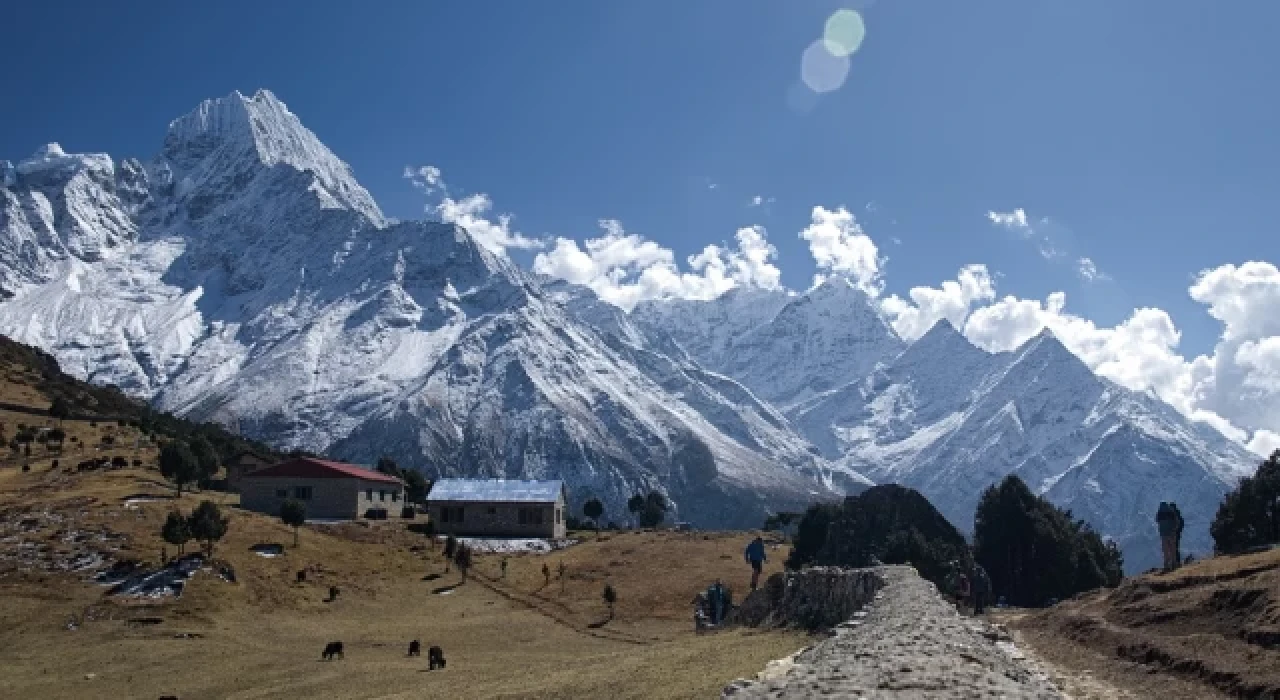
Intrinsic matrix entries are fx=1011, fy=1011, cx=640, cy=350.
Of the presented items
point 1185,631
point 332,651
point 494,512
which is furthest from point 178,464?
point 1185,631

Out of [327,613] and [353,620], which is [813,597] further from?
[327,613]

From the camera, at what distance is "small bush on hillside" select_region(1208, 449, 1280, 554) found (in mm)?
81750

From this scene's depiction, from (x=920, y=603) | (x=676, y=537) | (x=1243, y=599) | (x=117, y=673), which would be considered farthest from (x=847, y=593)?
(x=676, y=537)

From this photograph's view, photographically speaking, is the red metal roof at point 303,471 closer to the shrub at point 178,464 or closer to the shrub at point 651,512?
the shrub at point 178,464

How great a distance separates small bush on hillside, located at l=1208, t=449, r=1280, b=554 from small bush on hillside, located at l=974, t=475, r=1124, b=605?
10.2 meters

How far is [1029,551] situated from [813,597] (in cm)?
5420

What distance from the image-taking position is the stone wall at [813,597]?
118ft

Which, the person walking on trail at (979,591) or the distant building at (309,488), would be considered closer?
the person walking on trail at (979,591)

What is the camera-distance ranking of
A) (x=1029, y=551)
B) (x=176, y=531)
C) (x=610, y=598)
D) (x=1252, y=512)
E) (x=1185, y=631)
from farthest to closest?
(x=1029, y=551)
(x=1252, y=512)
(x=610, y=598)
(x=176, y=531)
(x=1185, y=631)

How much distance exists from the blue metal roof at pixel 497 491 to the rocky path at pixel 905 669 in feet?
320

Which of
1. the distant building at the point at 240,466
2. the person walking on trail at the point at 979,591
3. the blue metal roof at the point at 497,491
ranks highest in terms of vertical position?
the distant building at the point at 240,466

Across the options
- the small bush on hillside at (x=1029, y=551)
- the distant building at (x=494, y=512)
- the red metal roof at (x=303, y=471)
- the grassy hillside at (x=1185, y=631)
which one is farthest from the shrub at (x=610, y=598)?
the red metal roof at (x=303, y=471)

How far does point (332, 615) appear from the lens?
67.0 metres

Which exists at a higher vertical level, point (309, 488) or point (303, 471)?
point (303, 471)
